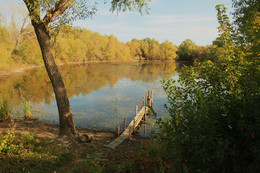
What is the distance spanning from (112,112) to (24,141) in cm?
994

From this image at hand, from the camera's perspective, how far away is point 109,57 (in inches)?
3605

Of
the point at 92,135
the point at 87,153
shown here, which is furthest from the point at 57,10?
the point at 92,135

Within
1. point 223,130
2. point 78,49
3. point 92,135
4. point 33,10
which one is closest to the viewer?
point 223,130

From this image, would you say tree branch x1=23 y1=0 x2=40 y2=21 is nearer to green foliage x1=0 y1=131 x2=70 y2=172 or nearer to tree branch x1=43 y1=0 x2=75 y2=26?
Answer: tree branch x1=43 y1=0 x2=75 y2=26

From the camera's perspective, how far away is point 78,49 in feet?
229

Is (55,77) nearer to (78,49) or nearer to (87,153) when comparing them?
(87,153)

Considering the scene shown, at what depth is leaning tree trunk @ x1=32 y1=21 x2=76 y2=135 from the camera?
689 centimetres

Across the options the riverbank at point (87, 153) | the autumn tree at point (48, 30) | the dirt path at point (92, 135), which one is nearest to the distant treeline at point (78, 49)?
the autumn tree at point (48, 30)

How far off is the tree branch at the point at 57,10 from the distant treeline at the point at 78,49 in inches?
34.4

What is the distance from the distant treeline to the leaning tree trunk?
2.17 ft

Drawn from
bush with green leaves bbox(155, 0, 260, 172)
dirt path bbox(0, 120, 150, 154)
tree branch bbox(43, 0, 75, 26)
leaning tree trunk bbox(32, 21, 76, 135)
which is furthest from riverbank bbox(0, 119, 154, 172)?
tree branch bbox(43, 0, 75, 26)

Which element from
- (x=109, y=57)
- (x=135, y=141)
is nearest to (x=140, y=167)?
(x=135, y=141)

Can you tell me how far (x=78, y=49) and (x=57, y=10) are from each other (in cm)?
6696

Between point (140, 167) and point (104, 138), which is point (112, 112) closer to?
point (104, 138)
